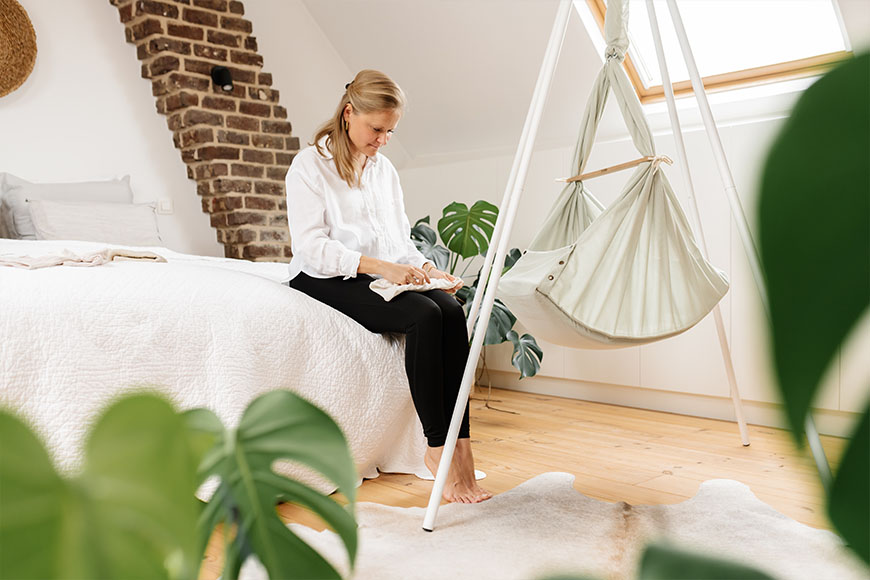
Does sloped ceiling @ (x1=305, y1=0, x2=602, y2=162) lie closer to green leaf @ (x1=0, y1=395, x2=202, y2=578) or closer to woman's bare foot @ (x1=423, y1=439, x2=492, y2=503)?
woman's bare foot @ (x1=423, y1=439, x2=492, y2=503)

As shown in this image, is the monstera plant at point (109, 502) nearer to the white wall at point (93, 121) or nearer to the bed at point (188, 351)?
the bed at point (188, 351)

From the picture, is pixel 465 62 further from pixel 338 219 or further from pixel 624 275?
pixel 624 275

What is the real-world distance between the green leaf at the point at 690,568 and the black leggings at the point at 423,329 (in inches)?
71.7

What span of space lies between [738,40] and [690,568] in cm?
334

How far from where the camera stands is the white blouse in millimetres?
2113

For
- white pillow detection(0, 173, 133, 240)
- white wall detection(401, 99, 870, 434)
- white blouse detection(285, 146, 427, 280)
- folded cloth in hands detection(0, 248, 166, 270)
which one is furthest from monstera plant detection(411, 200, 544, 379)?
folded cloth in hands detection(0, 248, 166, 270)

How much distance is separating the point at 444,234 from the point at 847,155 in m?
3.33

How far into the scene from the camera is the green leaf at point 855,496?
17 cm

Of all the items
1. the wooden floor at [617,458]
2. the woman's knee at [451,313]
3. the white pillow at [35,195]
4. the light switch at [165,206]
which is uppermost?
the white pillow at [35,195]

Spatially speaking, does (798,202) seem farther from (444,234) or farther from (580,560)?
(444,234)

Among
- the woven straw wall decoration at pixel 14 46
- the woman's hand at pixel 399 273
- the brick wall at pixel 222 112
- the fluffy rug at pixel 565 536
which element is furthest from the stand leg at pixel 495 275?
the woven straw wall decoration at pixel 14 46

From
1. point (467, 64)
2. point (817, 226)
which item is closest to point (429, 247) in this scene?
point (467, 64)

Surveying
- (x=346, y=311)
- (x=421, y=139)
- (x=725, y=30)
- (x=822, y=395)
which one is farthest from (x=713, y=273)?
(x=421, y=139)

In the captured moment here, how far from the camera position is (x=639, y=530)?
5.74ft
